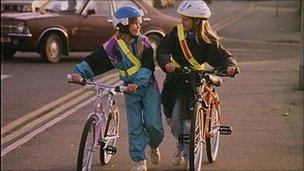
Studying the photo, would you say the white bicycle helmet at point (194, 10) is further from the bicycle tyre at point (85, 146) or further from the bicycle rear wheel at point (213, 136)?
the bicycle tyre at point (85, 146)

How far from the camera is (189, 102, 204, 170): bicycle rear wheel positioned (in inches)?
249

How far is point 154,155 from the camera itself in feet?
23.2

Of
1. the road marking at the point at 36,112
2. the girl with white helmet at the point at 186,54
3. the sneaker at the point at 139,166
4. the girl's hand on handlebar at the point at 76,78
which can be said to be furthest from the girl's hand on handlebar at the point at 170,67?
the road marking at the point at 36,112

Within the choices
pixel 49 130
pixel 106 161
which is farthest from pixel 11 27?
pixel 106 161

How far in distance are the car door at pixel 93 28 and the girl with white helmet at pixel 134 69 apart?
1040 cm

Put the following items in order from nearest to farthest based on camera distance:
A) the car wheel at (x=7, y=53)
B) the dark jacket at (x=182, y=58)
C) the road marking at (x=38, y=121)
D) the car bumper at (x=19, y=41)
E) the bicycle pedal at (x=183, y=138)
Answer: the dark jacket at (x=182, y=58) → the bicycle pedal at (x=183, y=138) → the road marking at (x=38, y=121) → the car bumper at (x=19, y=41) → the car wheel at (x=7, y=53)

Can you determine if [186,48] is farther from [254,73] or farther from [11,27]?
[11,27]

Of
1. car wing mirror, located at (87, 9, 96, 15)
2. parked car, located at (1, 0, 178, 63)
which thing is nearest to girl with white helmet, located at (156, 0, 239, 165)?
parked car, located at (1, 0, 178, 63)

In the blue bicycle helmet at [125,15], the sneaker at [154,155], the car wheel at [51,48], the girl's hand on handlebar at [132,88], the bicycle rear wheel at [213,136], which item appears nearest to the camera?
the girl's hand on handlebar at [132,88]

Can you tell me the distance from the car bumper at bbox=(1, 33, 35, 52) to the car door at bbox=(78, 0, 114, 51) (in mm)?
1204

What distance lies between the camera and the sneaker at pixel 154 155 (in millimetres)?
7043

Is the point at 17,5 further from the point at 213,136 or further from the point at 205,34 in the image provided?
the point at 205,34

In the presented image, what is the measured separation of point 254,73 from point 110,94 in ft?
29.5

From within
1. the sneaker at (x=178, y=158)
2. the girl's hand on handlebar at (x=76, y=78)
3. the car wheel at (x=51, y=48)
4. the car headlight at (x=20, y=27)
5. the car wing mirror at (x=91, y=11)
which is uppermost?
the girl's hand on handlebar at (x=76, y=78)
